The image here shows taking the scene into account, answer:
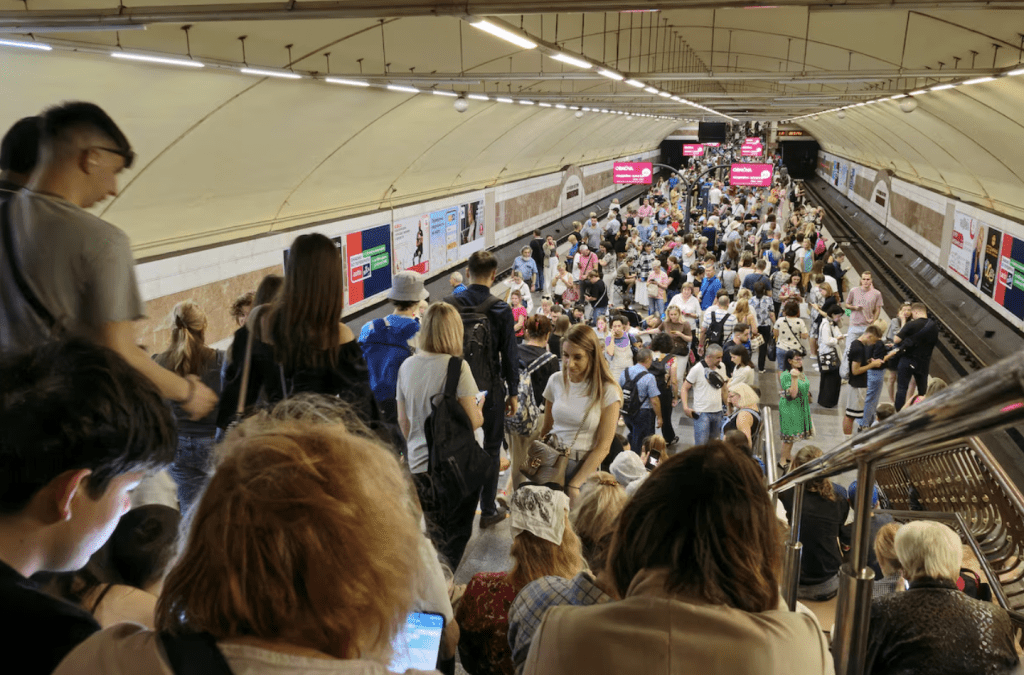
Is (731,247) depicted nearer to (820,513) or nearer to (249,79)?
(249,79)

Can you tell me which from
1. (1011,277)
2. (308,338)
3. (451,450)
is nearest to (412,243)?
(1011,277)

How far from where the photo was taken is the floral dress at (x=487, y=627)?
3105 mm

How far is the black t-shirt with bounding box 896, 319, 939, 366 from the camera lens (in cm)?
954

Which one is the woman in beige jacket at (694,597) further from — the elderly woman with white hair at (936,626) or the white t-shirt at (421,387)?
the white t-shirt at (421,387)

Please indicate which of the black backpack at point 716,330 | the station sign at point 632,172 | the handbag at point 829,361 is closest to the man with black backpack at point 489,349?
the black backpack at point 716,330

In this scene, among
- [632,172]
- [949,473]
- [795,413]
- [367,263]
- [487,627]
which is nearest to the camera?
[487,627]

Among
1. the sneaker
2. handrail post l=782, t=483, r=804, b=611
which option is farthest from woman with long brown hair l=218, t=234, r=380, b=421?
the sneaker

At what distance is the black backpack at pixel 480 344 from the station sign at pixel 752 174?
815 inches

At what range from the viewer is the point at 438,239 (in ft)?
68.4

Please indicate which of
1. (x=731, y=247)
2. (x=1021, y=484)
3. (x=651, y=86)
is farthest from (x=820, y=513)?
(x=651, y=86)

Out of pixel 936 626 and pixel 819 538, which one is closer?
pixel 936 626

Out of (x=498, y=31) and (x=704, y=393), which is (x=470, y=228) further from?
(x=498, y=31)

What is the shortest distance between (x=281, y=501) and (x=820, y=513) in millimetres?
4475

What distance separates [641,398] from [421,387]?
3.51 metres
